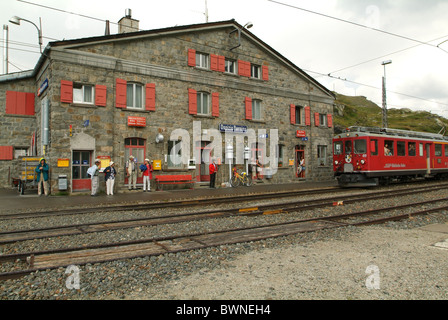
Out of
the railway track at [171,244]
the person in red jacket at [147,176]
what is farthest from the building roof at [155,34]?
the railway track at [171,244]

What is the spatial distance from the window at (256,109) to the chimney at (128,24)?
911 centimetres

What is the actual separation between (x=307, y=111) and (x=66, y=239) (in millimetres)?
22007

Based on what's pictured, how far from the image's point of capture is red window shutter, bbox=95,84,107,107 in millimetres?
16453

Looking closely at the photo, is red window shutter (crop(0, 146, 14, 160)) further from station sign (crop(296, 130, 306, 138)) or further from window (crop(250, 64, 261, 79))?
station sign (crop(296, 130, 306, 138))

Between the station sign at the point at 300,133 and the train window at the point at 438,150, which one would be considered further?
the station sign at the point at 300,133

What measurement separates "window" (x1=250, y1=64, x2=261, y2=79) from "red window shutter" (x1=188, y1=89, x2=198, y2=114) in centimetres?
545

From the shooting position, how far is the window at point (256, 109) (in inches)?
901

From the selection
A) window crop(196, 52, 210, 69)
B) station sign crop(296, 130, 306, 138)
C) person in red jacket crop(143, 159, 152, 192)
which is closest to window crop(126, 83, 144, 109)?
person in red jacket crop(143, 159, 152, 192)

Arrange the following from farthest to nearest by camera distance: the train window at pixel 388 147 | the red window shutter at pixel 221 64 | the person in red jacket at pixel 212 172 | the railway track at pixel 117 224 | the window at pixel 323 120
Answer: the window at pixel 323 120 < the red window shutter at pixel 221 64 < the person in red jacket at pixel 212 172 < the train window at pixel 388 147 < the railway track at pixel 117 224

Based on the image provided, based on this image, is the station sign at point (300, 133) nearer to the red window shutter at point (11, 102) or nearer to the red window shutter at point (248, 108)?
the red window shutter at point (248, 108)

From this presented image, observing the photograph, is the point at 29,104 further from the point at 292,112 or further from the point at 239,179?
the point at 292,112

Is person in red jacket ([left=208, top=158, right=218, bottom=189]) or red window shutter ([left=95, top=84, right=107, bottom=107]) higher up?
red window shutter ([left=95, top=84, right=107, bottom=107])
